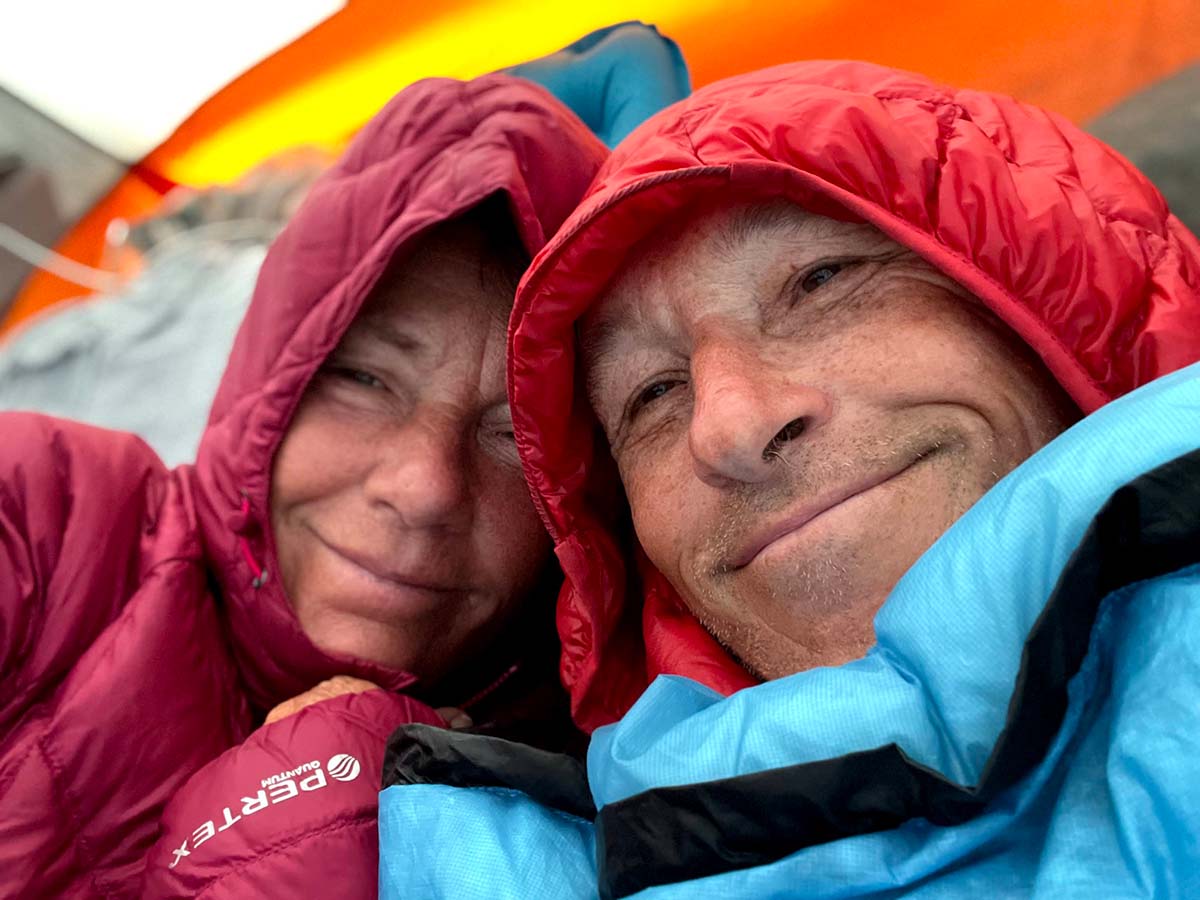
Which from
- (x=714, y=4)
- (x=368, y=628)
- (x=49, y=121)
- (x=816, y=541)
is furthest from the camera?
(x=49, y=121)

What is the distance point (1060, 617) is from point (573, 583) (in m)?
0.52

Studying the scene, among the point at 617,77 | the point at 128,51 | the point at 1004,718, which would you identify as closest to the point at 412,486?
the point at 1004,718

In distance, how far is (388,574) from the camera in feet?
3.57

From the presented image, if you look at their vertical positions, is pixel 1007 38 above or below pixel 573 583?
above

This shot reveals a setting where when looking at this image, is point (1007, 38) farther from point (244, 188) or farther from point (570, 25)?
point (244, 188)

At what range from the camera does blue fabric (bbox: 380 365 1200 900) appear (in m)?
0.50

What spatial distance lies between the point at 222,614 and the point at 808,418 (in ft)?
2.31

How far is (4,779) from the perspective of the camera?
0.92 m

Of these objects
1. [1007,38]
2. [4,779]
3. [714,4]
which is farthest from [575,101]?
[4,779]

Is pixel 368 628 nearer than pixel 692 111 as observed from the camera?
No

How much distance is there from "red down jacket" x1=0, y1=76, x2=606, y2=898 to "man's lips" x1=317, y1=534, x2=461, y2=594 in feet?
0.26

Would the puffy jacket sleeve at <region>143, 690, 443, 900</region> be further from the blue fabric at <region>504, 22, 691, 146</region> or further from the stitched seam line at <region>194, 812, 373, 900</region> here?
the blue fabric at <region>504, 22, 691, 146</region>

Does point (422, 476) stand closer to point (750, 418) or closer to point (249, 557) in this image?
point (249, 557)

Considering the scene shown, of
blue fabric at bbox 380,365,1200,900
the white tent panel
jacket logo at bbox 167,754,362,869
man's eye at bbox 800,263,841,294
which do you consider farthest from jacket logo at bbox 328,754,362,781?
the white tent panel
